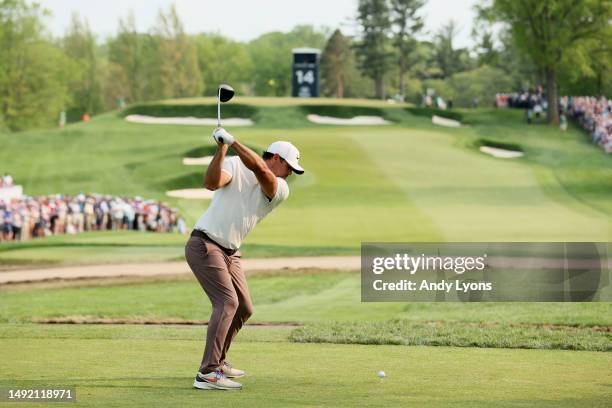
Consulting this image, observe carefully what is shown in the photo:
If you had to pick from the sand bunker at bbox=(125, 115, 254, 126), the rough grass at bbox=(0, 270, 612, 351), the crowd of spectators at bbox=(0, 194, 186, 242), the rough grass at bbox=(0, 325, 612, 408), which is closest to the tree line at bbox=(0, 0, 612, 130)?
the sand bunker at bbox=(125, 115, 254, 126)

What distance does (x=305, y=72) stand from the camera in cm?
7775

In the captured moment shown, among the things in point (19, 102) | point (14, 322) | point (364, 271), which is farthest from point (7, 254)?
point (19, 102)

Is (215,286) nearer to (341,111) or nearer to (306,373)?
(306,373)

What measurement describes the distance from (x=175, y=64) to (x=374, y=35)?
68.1ft

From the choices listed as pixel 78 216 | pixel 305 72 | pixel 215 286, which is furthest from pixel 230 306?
pixel 305 72

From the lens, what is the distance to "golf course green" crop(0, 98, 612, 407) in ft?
31.5

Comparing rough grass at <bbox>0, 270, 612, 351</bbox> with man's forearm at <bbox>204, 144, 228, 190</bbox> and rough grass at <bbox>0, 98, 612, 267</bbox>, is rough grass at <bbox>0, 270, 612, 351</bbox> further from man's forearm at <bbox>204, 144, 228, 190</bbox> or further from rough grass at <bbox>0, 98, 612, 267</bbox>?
rough grass at <bbox>0, 98, 612, 267</bbox>

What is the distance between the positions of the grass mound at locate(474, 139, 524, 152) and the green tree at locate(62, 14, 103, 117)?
48376mm

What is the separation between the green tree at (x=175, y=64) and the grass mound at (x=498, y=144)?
4793 cm

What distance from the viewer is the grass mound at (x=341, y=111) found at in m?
67.8

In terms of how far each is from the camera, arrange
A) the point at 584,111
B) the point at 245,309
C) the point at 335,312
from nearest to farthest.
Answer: the point at 245,309
the point at 335,312
the point at 584,111

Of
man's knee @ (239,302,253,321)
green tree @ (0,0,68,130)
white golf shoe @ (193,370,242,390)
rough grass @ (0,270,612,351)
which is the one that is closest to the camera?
white golf shoe @ (193,370,242,390)

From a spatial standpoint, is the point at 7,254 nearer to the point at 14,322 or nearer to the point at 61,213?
the point at 61,213

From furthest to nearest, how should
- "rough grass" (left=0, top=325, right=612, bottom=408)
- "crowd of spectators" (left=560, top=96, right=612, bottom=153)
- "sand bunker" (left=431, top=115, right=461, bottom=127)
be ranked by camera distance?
"sand bunker" (left=431, top=115, right=461, bottom=127)
"crowd of spectators" (left=560, top=96, right=612, bottom=153)
"rough grass" (left=0, top=325, right=612, bottom=408)
